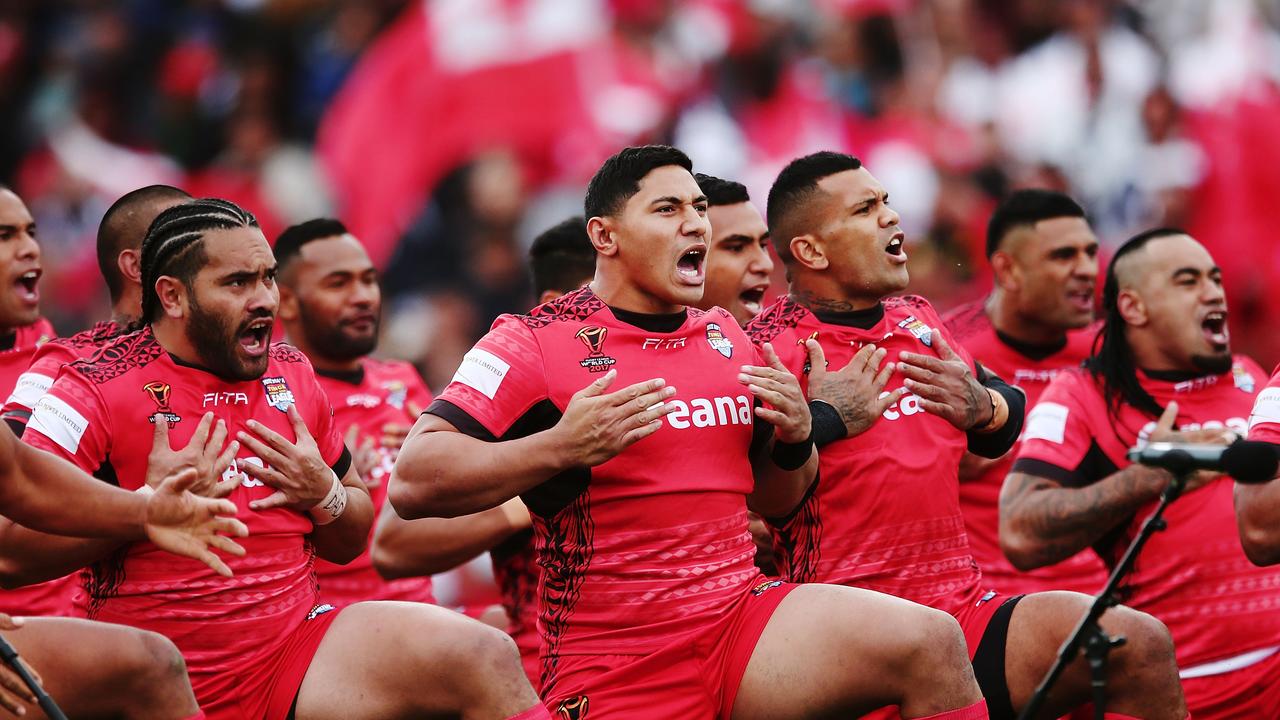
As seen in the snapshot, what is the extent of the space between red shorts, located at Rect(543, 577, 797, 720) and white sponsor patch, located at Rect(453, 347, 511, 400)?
0.96 meters

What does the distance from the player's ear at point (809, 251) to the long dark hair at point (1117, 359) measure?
5.20 feet

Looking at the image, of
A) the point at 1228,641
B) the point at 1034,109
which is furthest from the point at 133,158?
the point at 1228,641

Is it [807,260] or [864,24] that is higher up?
[864,24]

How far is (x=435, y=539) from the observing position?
747 centimetres

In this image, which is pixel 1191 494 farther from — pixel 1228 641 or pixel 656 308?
pixel 656 308

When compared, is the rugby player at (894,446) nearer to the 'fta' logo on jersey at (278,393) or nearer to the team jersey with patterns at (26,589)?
the 'fta' logo on jersey at (278,393)

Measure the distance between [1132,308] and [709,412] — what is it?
2.80m

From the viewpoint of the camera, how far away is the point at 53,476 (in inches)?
203

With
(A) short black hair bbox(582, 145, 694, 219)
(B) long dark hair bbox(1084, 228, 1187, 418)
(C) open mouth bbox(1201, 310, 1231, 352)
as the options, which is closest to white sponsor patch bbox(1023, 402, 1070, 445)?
(B) long dark hair bbox(1084, 228, 1187, 418)

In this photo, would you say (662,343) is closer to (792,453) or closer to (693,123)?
(792,453)

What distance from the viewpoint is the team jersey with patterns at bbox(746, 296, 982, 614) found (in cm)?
636

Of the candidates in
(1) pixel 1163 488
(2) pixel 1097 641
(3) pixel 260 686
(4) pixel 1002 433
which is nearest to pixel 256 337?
(3) pixel 260 686

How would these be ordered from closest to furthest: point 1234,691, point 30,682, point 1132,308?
point 30,682 → point 1234,691 → point 1132,308

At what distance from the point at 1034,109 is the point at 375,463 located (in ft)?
25.1
